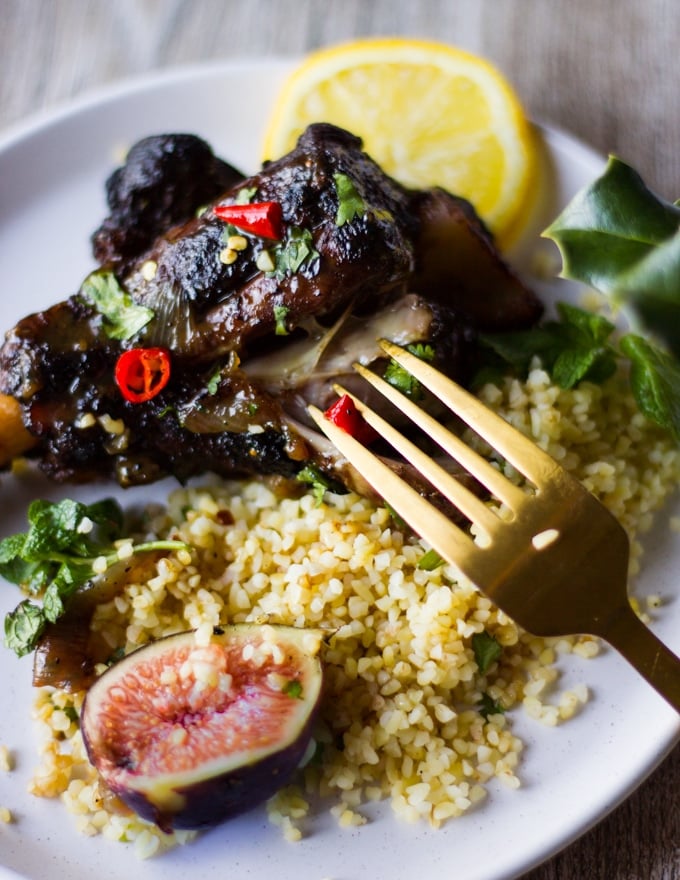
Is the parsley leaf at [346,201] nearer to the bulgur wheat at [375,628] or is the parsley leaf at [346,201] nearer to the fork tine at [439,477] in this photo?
the fork tine at [439,477]

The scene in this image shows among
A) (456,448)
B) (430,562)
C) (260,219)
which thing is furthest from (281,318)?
(430,562)

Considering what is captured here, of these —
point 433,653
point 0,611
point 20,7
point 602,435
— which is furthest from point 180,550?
point 20,7

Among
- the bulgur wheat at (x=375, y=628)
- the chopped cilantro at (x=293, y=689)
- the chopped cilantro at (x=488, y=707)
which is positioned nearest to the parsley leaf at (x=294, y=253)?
the bulgur wheat at (x=375, y=628)

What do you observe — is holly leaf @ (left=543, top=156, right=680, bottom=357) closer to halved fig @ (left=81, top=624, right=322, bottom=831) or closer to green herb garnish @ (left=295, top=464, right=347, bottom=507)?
green herb garnish @ (left=295, top=464, right=347, bottom=507)

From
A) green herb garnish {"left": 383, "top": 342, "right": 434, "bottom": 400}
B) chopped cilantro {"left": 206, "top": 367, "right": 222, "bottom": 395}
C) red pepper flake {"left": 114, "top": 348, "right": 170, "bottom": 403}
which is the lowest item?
green herb garnish {"left": 383, "top": 342, "right": 434, "bottom": 400}

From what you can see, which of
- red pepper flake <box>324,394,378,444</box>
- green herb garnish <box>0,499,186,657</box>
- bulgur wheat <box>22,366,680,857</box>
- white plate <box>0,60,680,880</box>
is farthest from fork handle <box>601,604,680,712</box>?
green herb garnish <box>0,499,186,657</box>
